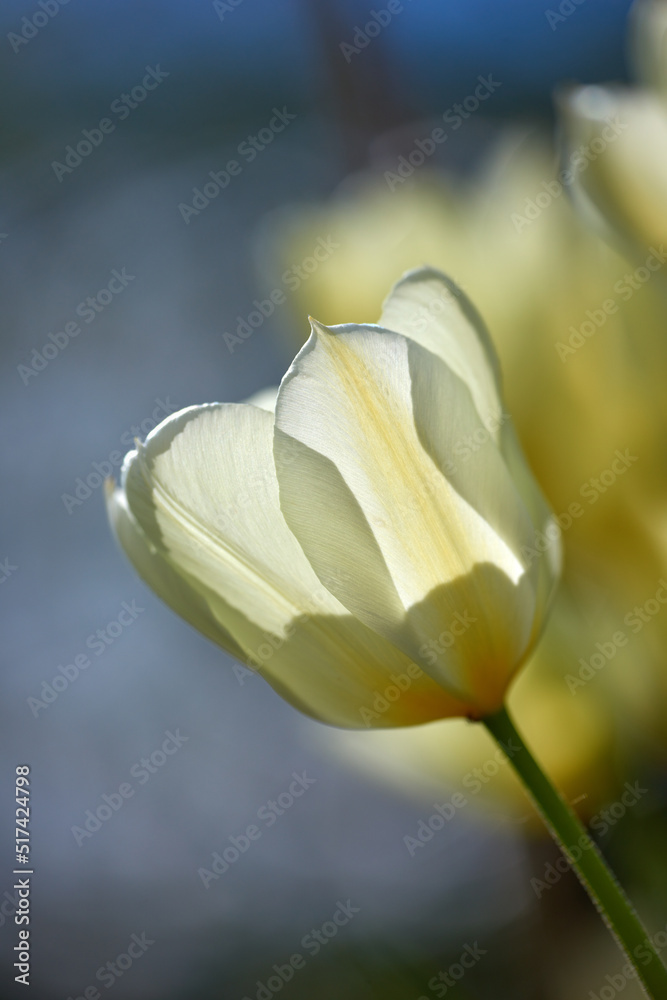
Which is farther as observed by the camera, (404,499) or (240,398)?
(240,398)

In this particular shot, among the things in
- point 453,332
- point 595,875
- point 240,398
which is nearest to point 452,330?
point 453,332

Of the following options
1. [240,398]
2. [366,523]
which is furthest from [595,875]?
[240,398]

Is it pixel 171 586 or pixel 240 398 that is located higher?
pixel 240 398

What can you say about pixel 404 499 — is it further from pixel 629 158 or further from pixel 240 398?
pixel 240 398

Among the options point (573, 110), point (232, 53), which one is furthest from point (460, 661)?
point (232, 53)

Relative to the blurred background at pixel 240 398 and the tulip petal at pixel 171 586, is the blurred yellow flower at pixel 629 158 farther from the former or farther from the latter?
the tulip petal at pixel 171 586

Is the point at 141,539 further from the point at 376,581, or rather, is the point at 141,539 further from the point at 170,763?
the point at 170,763

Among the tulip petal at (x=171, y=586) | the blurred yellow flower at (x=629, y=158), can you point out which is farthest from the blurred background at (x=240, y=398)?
the tulip petal at (x=171, y=586)

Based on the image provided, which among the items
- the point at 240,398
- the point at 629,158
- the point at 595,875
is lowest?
the point at 595,875
